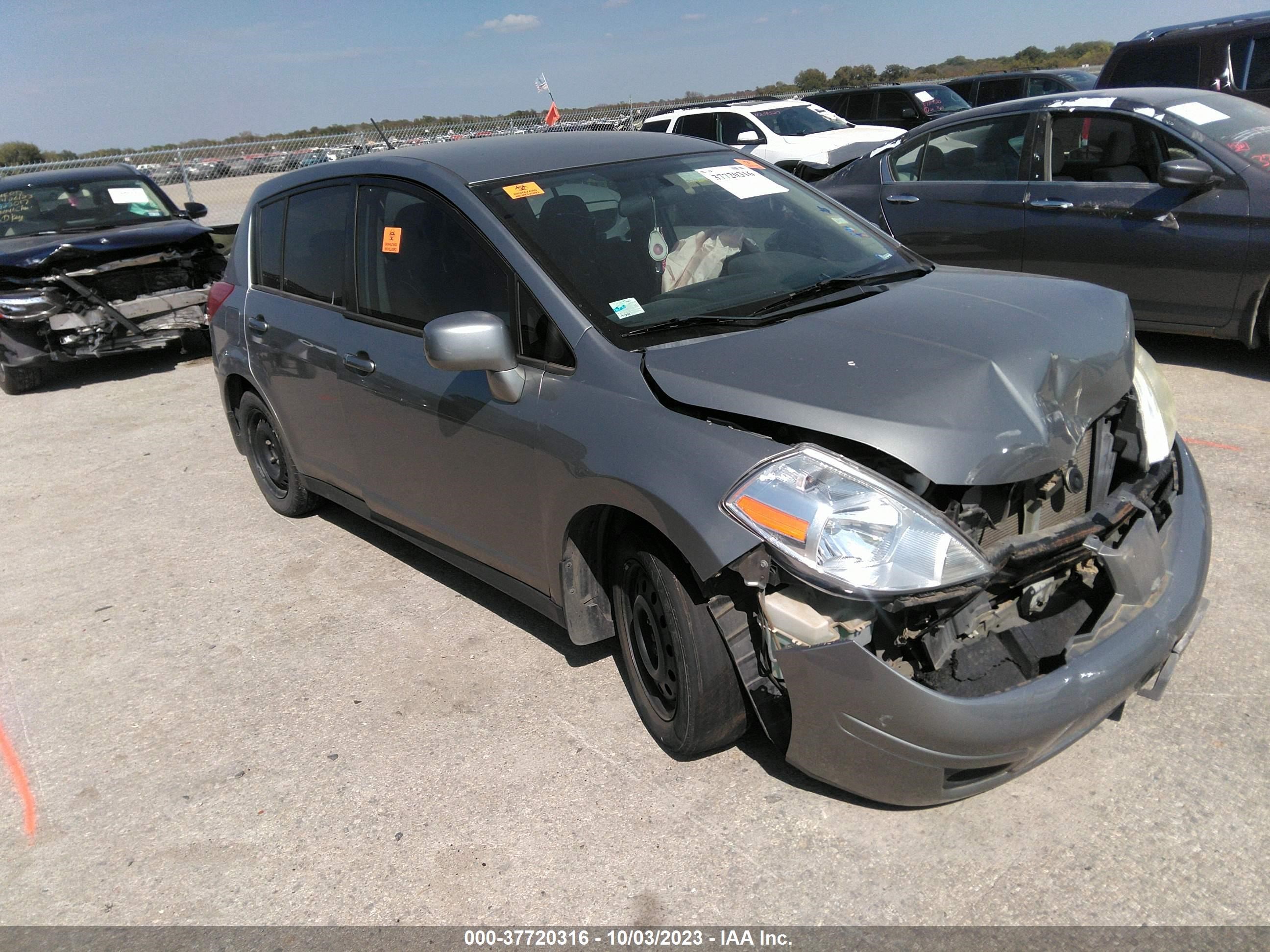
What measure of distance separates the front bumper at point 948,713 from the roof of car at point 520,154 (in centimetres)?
214

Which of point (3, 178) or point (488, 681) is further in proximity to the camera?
point (3, 178)

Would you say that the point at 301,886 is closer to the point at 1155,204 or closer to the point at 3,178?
the point at 1155,204

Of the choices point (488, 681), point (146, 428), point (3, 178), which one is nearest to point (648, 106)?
point (3, 178)

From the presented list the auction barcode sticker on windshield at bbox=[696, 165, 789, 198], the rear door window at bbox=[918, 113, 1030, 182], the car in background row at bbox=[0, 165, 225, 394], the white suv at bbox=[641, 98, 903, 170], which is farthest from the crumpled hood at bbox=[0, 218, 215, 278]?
the white suv at bbox=[641, 98, 903, 170]

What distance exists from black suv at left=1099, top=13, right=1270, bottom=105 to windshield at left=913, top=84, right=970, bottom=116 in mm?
6742

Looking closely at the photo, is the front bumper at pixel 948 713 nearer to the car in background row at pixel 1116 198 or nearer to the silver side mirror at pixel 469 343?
the silver side mirror at pixel 469 343

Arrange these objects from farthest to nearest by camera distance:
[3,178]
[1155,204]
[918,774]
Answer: [3,178], [1155,204], [918,774]

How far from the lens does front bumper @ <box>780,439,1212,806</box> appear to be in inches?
95.3

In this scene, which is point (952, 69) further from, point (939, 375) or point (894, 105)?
point (939, 375)

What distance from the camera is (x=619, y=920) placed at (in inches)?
103

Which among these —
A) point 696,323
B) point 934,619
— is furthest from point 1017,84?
point 934,619

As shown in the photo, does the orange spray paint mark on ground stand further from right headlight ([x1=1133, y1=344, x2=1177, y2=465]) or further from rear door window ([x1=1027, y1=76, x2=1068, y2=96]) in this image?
rear door window ([x1=1027, y1=76, x2=1068, y2=96])

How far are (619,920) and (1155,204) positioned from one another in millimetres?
5542

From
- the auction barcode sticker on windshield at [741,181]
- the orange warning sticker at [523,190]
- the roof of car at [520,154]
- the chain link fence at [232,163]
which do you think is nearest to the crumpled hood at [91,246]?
the roof of car at [520,154]
